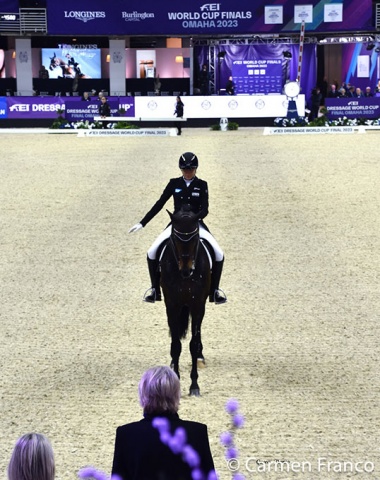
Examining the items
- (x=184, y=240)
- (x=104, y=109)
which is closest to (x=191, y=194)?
(x=184, y=240)

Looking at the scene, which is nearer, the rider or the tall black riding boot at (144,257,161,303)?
the rider

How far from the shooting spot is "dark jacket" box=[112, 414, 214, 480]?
4.40 meters

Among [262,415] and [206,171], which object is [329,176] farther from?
[262,415]

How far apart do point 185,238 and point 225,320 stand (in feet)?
12.8

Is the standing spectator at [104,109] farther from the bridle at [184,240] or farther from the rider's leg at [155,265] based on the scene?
the bridle at [184,240]

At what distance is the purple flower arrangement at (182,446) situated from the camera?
4207 millimetres

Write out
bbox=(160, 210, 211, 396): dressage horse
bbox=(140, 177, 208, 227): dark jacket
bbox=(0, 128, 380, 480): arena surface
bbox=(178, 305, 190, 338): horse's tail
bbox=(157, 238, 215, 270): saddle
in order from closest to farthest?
bbox=(0, 128, 380, 480): arena surface < bbox=(160, 210, 211, 396): dressage horse < bbox=(178, 305, 190, 338): horse's tail < bbox=(157, 238, 215, 270): saddle < bbox=(140, 177, 208, 227): dark jacket

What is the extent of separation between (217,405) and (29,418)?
74.2 inches

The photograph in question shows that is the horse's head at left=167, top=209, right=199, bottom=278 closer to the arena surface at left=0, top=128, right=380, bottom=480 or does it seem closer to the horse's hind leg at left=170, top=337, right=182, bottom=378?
the horse's hind leg at left=170, top=337, right=182, bottom=378

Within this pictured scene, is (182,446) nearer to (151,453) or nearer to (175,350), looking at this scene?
(151,453)

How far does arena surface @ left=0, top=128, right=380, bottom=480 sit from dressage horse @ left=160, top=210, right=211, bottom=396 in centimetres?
55

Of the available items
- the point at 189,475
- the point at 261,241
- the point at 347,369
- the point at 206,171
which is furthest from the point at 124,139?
the point at 189,475

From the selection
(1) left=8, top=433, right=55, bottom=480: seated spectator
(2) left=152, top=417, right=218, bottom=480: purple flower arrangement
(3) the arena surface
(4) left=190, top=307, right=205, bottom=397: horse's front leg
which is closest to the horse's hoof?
(3) the arena surface

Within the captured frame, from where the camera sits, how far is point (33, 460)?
13.0 feet
